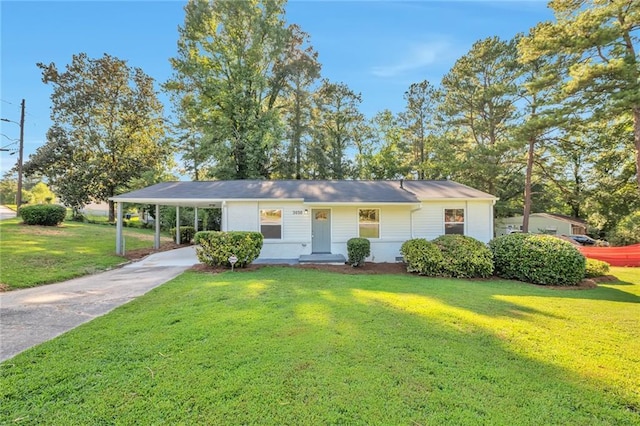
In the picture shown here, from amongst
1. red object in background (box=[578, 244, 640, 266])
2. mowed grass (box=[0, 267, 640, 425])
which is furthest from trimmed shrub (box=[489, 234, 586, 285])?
red object in background (box=[578, 244, 640, 266])

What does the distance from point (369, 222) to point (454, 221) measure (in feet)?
12.4

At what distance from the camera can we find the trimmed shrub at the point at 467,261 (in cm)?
935

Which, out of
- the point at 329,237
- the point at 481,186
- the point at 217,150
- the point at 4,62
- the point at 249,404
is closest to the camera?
the point at 249,404

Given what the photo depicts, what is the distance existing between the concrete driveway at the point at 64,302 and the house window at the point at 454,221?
34.5 ft

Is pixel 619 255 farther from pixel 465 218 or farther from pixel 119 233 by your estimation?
pixel 119 233

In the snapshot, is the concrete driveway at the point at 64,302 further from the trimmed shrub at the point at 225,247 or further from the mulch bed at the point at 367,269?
the mulch bed at the point at 367,269

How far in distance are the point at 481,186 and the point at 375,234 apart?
15264 millimetres

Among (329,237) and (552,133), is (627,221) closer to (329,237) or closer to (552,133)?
(552,133)

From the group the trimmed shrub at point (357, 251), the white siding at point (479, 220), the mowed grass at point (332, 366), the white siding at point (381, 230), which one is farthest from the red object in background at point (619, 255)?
the trimmed shrub at point (357, 251)

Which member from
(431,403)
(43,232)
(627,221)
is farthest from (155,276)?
(627,221)

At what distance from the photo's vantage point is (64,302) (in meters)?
5.93

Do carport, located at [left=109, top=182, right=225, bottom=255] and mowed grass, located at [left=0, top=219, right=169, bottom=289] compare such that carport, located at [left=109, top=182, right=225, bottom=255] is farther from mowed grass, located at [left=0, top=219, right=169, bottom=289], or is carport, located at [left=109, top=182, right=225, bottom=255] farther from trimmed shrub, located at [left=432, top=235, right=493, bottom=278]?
trimmed shrub, located at [left=432, top=235, right=493, bottom=278]

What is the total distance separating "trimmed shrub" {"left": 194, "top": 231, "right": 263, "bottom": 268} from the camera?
30.9ft

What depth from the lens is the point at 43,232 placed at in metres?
13.9
